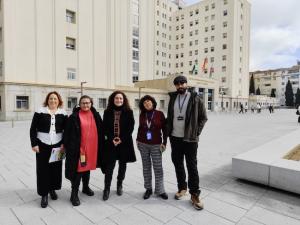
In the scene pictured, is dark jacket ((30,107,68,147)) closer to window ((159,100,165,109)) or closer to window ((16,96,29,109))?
window ((16,96,29,109))

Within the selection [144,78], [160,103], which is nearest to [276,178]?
[160,103]

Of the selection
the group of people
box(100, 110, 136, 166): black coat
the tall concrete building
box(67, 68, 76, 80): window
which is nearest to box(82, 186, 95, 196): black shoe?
the group of people

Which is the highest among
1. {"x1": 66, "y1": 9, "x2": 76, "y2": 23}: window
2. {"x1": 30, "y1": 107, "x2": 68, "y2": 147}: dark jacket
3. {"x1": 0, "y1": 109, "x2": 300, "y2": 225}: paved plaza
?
{"x1": 66, "y1": 9, "x2": 76, "y2": 23}: window

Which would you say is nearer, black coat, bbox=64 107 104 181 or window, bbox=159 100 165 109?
black coat, bbox=64 107 104 181

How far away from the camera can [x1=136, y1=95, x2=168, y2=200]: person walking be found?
352cm

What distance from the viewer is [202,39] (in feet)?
196

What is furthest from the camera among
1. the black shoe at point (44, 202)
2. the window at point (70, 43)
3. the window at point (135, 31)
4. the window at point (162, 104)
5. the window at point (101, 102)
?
the window at point (135, 31)

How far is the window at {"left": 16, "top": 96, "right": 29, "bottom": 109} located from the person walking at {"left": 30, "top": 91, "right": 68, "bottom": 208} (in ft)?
66.1

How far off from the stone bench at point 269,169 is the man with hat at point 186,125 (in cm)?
142

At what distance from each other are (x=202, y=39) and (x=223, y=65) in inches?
394

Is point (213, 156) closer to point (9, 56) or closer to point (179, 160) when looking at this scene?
point (179, 160)

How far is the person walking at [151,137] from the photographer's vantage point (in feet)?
11.6

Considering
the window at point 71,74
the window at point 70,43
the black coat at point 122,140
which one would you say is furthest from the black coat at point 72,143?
the window at point 70,43

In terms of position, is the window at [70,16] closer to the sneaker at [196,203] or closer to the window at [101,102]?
the window at [101,102]
